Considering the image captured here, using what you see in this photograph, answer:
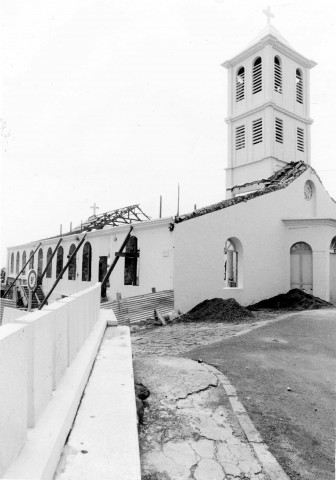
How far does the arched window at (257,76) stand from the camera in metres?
22.9

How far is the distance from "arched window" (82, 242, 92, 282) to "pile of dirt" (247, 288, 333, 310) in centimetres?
990

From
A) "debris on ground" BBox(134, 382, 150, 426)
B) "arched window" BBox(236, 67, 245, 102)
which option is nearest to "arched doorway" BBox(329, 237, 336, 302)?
"arched window" BBox(236, 67, 245, 102)

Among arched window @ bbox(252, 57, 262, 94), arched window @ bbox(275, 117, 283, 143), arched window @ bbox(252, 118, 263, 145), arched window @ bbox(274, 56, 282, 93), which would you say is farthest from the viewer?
arched window @ bbox(252, 57, 262, 94)

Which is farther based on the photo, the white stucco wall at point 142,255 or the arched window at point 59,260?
the arched window at point 59,260

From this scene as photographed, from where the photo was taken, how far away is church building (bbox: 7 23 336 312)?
15.1 meters

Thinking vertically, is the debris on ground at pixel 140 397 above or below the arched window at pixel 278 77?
below

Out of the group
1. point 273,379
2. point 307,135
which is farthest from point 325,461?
point 307,135

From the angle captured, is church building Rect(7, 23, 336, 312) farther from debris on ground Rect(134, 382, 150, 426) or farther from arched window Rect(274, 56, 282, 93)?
debris on ground Rect(134, 382, 150, 426)

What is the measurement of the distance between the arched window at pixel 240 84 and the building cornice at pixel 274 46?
2.11ft

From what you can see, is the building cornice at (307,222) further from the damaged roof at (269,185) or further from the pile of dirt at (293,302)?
the pile of dirt at (293,302)

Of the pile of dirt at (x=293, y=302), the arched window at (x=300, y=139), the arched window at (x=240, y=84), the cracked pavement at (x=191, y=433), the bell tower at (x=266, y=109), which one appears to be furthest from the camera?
the arched window at (x=240, y=84)

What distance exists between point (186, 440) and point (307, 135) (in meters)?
23.9

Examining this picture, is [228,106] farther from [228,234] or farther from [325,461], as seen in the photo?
[325,461]

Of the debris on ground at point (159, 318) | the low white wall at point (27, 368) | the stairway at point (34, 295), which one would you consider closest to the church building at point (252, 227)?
the debris on ground at point (159, 318)
